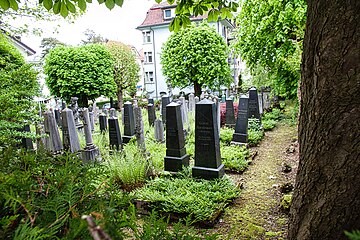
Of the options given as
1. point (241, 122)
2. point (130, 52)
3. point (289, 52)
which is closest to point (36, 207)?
point (241, 122)

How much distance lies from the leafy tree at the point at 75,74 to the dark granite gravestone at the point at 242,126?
590 inches

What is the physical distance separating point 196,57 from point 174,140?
1613 cm

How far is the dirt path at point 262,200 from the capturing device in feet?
12.7

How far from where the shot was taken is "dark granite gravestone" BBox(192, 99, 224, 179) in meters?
5.62

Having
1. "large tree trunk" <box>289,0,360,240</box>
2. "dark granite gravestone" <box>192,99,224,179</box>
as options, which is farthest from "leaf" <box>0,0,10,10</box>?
"dark granite gravestone" <box>192,99,224,179</box>

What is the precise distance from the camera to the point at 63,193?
1.30 meters

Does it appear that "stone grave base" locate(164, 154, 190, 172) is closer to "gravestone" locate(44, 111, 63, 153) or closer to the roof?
"gravestone" locate(44, 111, 63, 153)

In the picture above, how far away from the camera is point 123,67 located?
1019 inches

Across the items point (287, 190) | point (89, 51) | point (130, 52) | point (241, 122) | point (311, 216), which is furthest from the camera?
point (130, 52)

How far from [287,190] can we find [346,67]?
3826 millimetres

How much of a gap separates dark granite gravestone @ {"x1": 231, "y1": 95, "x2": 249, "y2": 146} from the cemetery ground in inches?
15.1

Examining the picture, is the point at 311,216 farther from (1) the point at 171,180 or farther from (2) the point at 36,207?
(1) the point at 171,180

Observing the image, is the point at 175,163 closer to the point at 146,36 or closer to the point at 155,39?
the point at 155,39

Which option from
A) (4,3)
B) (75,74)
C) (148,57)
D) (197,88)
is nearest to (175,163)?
(4,3)
